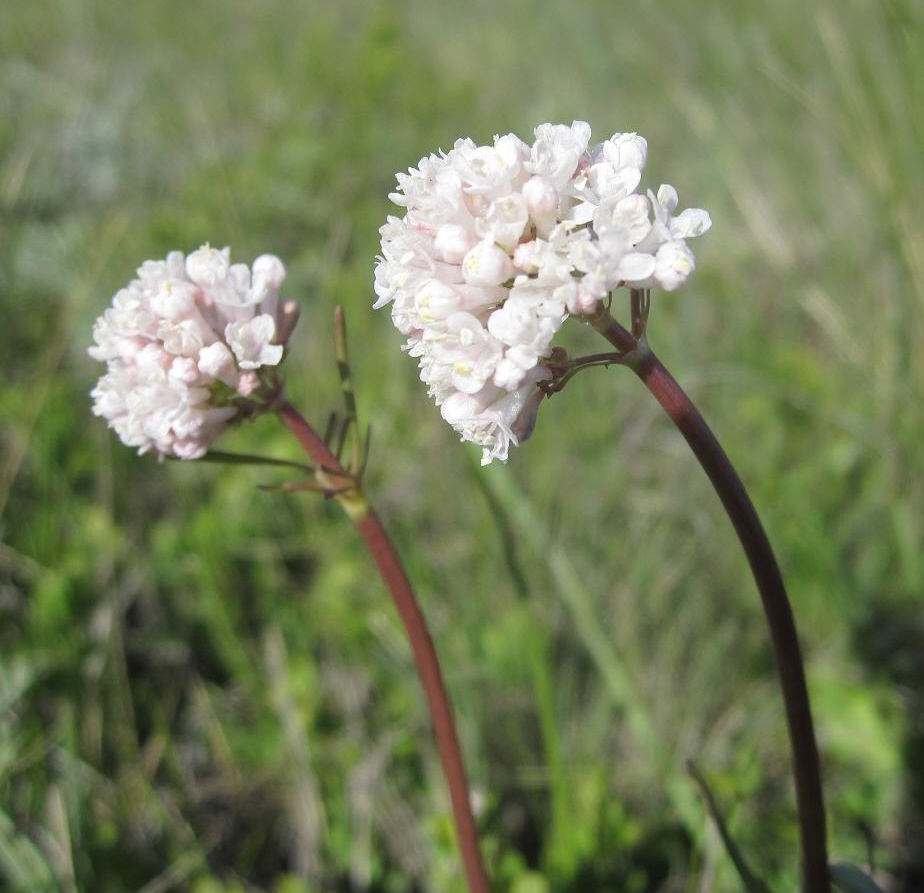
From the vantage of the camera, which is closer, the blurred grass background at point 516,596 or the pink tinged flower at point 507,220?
the pink tinged flower at point 507,220

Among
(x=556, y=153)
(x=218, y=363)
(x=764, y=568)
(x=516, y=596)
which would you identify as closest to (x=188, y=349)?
(x=218, y=363)

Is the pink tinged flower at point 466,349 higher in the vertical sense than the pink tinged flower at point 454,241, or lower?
lower

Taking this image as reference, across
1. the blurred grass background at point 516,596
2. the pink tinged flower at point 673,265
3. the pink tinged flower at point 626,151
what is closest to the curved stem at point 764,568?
the pink tinged flower at point 673,265

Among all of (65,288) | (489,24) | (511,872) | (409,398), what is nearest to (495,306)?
(511,872)

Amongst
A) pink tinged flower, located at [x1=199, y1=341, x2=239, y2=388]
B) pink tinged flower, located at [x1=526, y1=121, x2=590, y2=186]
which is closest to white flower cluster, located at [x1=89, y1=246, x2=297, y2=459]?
pink tinged flower, located at [x1=199, y1=341, x2=239, y2=388]

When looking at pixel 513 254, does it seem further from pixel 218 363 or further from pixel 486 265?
pixel 218 363

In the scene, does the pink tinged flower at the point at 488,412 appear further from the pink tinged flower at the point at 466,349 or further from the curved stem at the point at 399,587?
the curved stem at the point at 399,587

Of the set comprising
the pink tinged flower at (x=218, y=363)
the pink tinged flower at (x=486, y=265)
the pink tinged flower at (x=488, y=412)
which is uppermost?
the pink tinged flower at (x=218, y=363)
